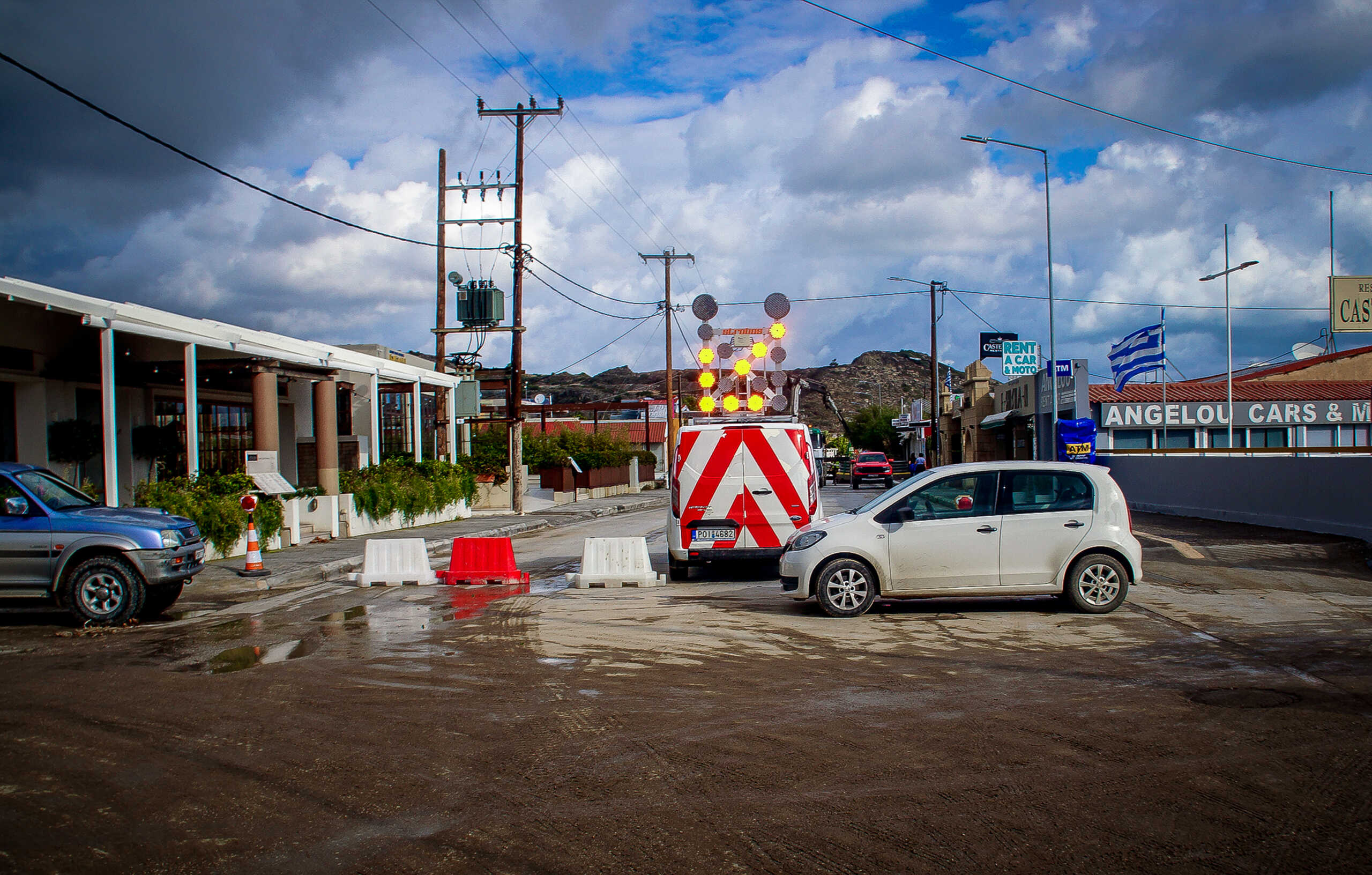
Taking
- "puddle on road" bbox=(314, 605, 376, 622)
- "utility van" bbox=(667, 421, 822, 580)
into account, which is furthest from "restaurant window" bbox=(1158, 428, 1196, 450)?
"puddle on road" bbox=(314, 605, 376, 622)

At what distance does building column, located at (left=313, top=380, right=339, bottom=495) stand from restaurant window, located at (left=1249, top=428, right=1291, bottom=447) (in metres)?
35.2

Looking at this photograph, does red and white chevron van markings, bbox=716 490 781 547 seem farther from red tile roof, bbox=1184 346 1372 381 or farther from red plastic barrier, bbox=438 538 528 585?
red tile roof, bbox=1184 346 1372 381

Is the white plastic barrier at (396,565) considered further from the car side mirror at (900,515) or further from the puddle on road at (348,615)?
the car side mirror at (900,515)

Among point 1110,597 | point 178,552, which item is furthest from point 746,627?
point 178,552

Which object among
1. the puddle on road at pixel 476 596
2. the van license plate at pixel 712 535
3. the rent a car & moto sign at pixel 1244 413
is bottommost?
the puddle on road at pixel 476 596

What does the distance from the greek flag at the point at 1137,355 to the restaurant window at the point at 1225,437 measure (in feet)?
39.3

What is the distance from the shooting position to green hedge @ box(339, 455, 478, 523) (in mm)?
21469

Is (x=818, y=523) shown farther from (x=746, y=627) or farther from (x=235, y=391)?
(x=235, y=391)

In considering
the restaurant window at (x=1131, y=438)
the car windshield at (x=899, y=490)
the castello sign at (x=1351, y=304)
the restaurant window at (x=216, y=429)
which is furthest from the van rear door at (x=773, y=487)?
the restaurant window at (x=1131, y=438)

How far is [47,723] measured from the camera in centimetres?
612

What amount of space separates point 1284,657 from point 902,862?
5.09 metres

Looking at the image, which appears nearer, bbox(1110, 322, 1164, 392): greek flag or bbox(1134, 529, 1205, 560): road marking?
bbox(1134, 529, 1205, 560): road marking

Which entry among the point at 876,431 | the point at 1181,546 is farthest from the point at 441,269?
the point at 876,431

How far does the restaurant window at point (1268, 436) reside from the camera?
128ft
